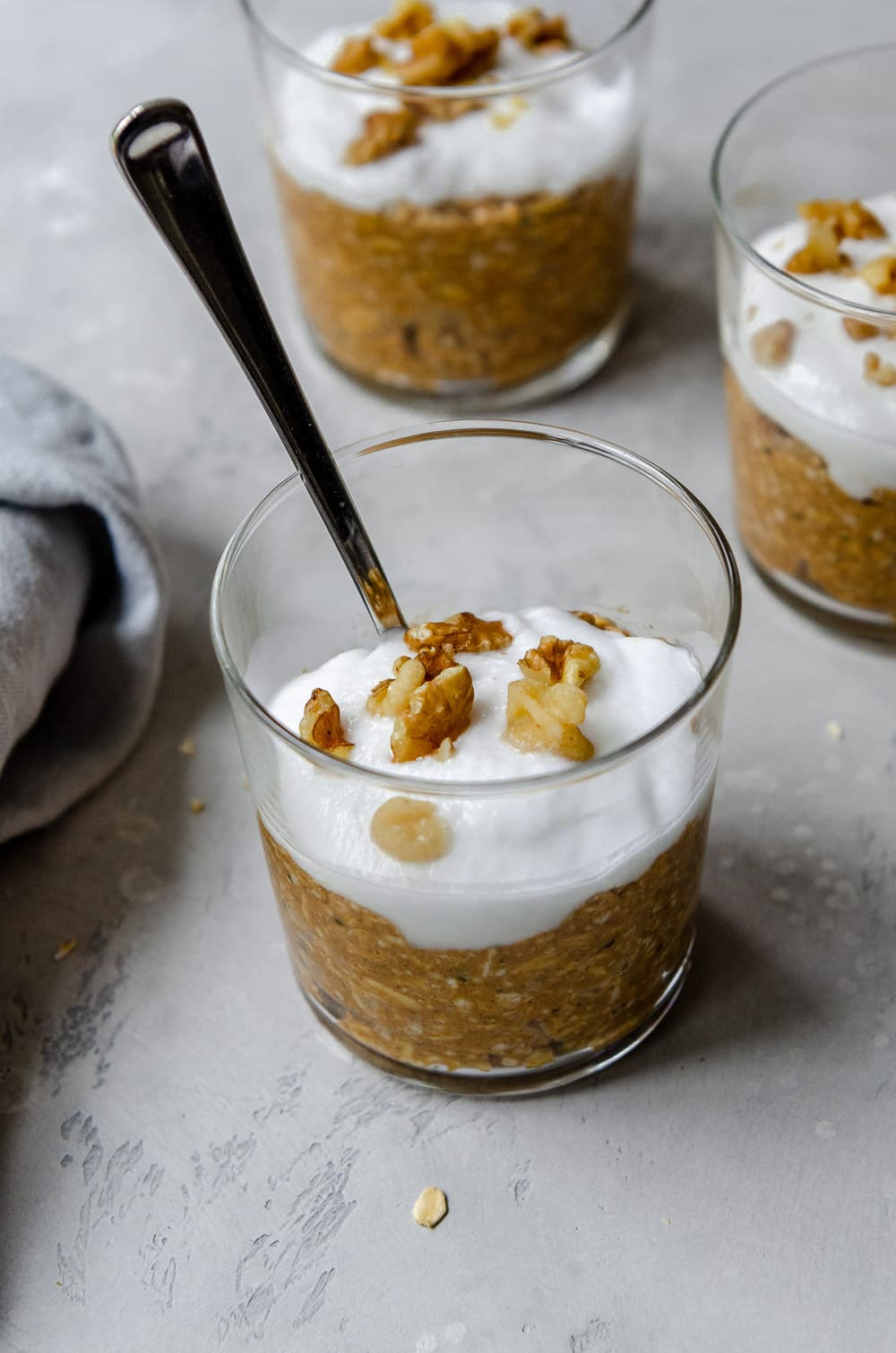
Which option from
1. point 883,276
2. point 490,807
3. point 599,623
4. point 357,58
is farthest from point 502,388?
point 490,807

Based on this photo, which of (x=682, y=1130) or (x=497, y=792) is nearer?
(x=497, y=792)

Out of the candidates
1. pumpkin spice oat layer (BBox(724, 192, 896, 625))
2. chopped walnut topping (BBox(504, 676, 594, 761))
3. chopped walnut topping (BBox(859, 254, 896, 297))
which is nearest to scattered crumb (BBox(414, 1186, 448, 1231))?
chopped walnut topping (BBox(504, 676, 594, 761))

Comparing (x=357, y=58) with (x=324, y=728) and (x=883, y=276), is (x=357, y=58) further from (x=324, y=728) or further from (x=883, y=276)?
(x=324, y=728)

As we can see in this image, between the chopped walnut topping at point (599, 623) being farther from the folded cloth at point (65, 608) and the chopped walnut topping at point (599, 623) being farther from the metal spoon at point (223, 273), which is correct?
the folded cloth at point (65, 608)

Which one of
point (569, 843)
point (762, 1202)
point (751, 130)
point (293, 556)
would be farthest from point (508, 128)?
point (762, 1202)

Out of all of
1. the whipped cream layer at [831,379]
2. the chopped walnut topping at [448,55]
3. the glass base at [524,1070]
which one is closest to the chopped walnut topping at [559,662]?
the glass base at [524,1070]

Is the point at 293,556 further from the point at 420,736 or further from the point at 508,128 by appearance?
the point at 508,128

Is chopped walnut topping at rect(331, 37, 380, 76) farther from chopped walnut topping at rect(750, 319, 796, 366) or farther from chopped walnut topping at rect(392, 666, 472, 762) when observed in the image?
chopped walnut topping at rect(392, 666, 472, 762)
